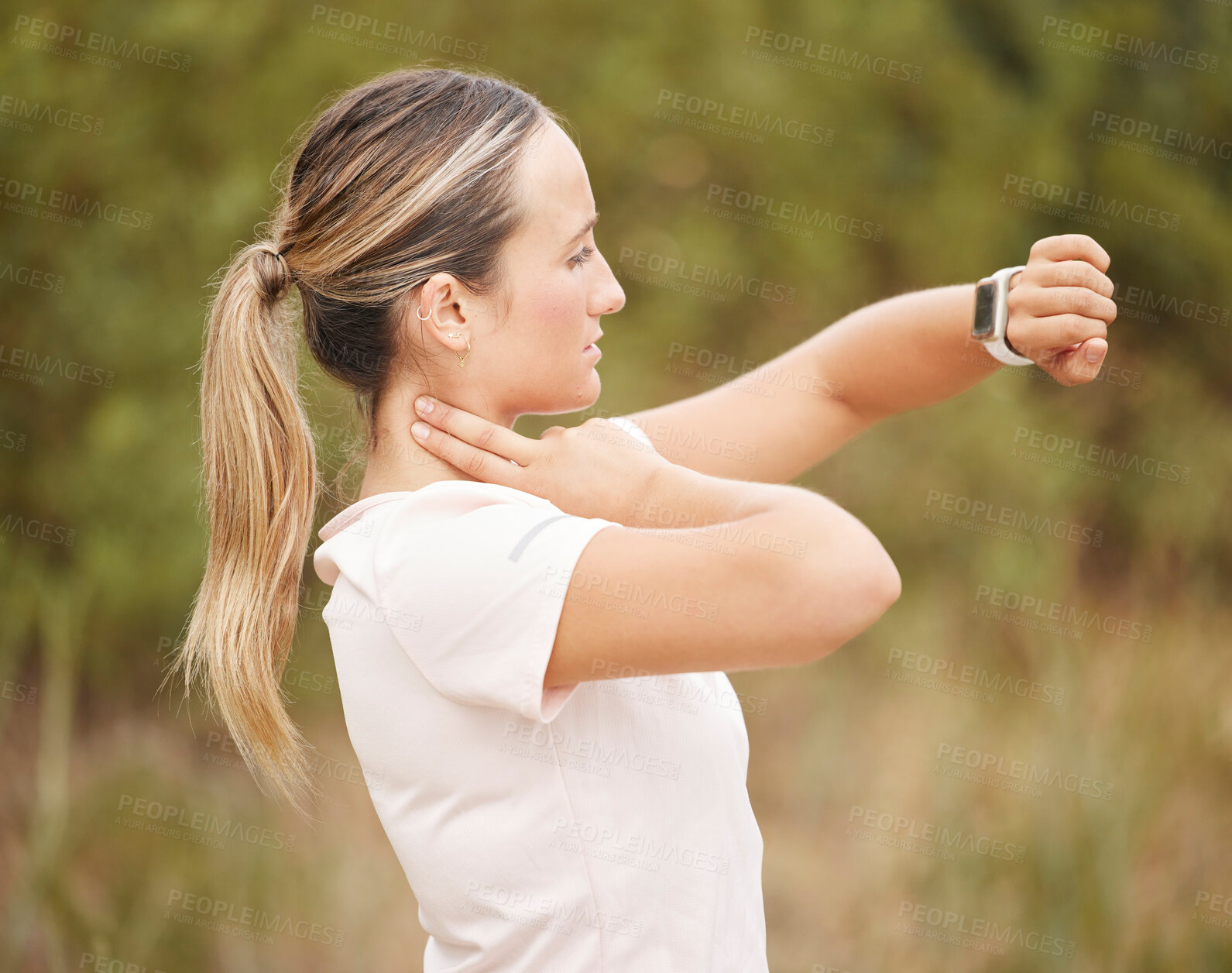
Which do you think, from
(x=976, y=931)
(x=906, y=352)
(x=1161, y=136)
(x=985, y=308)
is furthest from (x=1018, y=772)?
(x=1161, y=136)

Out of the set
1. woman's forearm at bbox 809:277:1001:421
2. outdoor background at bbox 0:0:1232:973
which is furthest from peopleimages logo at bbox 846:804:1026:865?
woman's forearm at bbox 809:277:1001:421

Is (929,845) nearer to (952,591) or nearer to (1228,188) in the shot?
(952,591)

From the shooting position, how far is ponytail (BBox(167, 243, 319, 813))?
4.30 feet

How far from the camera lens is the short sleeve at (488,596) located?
3.31 ft

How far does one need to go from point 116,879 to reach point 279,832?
460mm

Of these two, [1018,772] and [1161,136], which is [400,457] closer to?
[1018,772]

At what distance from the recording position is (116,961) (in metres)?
2.87

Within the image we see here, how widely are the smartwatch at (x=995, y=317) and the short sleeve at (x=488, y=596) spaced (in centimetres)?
75

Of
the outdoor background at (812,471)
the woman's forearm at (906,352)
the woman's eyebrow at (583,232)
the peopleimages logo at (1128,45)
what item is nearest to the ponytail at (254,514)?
the woman's eyebrow at (583,232)

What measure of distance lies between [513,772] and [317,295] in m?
0.67

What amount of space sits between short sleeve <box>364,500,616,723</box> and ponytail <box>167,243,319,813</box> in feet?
0.93

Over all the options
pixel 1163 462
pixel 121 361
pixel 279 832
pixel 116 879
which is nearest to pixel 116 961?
pixel 116 879

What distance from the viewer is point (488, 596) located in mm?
1021

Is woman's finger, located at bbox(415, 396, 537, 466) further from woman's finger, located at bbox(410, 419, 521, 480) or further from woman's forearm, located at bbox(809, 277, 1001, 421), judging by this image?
woman's forearm, located at bbox(809, 277, 1001, 421)
